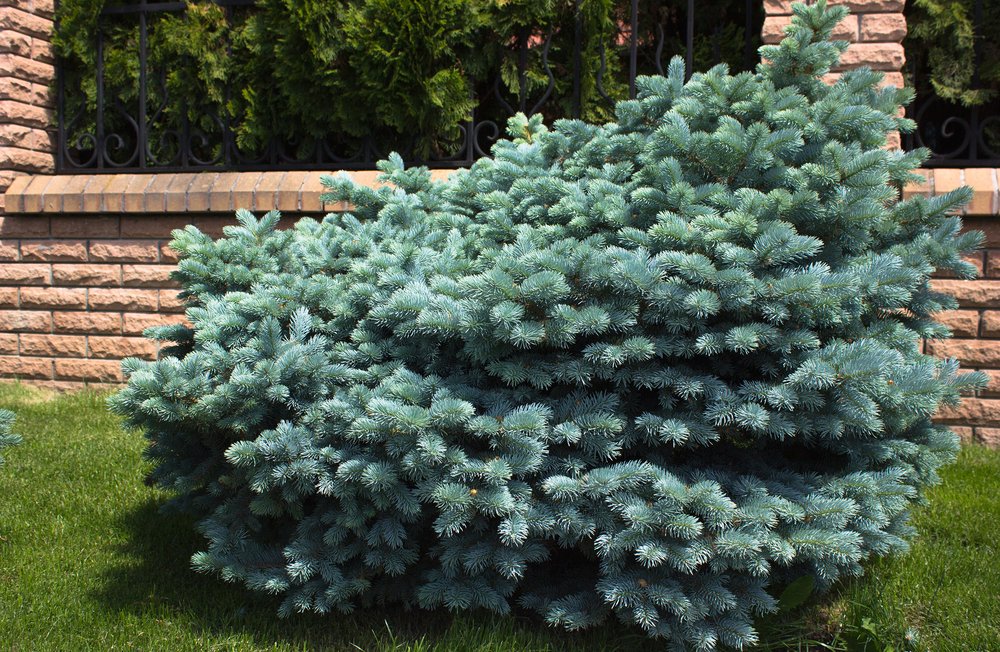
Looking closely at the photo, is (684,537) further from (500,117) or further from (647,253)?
(500,117)

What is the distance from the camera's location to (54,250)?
18.0ft

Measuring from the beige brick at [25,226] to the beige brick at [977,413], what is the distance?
582 centimetres

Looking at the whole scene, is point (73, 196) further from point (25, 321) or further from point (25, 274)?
point (25, 321)

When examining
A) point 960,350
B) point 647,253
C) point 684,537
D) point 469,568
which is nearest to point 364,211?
point 647,253

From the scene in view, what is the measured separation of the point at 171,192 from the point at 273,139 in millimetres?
746

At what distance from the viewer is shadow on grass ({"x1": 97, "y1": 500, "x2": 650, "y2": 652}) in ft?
7.73

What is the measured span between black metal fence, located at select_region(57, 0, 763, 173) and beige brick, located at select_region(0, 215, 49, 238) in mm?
431

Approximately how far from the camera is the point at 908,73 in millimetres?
4715

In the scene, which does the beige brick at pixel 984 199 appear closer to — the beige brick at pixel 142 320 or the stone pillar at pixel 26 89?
the beige brick at pixel 142 320

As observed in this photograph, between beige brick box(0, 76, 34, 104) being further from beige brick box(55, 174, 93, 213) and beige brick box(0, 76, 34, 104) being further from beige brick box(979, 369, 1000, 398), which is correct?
beige brick box(979, 369, 1000, 398)

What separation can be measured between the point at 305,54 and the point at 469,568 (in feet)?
12.1

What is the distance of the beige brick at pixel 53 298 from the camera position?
5.46 metres

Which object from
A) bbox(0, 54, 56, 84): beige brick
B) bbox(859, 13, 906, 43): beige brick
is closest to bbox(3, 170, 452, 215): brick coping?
bbox(0, 54, 56, 84): beige brick

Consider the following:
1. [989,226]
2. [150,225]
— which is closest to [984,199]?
[989,226]
